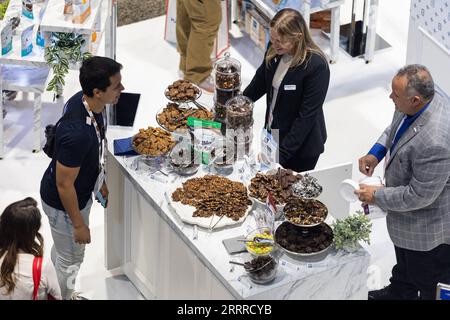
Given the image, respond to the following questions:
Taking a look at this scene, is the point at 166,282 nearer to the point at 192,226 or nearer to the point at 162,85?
the point at 192,226

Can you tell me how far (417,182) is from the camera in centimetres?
606

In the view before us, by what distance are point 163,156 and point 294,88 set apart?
2.96ft

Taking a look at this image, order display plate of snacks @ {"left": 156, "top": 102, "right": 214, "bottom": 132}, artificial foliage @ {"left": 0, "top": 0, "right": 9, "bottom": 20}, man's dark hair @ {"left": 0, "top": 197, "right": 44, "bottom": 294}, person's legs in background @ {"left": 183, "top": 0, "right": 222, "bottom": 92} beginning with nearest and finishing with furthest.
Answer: man's dark hair @ {"left": 0, "top": 197, "right": 44, "bottom": 294}, display plate of snacks @ {"left": 156, "top": 102, "right": 214, "bottom": 132}, artificial foliage @ {"left": 0, "top": 0, "right": 9, "bottom": 20}, person's legs in background @ {"left": 183, "top": 0, "right": 222, "bottom": 92}

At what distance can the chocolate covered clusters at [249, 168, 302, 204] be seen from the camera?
631cm

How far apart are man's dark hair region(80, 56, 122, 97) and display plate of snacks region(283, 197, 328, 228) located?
3.95 feet

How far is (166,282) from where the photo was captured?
675 centimetres

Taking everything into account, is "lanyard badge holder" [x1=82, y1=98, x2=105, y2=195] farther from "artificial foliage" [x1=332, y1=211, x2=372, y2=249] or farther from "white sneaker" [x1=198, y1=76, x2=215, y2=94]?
"white sneaker" [x1=198, y1=76, x2=215, y2=94]

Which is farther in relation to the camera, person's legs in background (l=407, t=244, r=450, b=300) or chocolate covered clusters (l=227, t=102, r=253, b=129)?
chocolate covered clusters (l=227, t=102, r=253, b=129)

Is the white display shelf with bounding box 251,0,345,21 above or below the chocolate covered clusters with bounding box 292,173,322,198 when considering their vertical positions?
below

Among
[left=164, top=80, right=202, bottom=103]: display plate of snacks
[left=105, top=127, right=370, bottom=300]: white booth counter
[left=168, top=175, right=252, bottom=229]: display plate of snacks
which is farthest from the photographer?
[left=164, top=80, right=202, bottom=103]: display plate of snacks

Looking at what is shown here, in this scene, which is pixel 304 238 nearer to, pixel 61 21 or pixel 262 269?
pixel 262 269

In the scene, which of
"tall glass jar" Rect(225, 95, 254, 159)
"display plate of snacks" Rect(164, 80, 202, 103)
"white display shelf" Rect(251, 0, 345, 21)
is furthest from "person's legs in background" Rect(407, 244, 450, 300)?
"white display shelf" Rect(251, 0, 345, 21)

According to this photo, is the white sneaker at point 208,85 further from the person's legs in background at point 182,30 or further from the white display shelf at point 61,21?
the white display shelf at point 61,21

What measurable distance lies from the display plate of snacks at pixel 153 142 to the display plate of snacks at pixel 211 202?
0.29m
